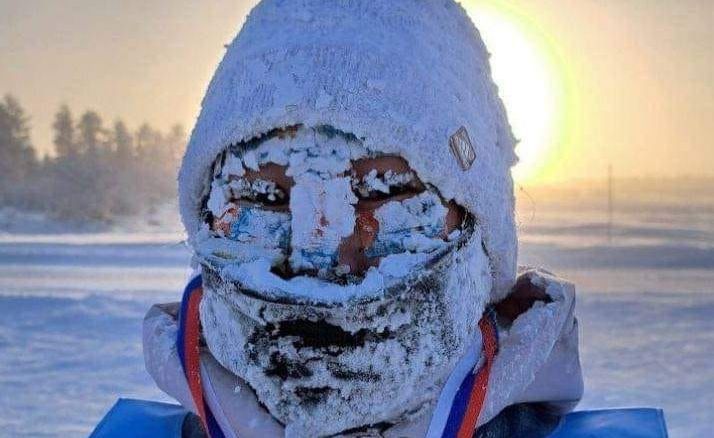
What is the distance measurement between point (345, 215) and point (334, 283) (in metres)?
0.10

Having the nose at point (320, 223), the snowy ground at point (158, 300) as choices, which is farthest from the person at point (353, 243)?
the snowy ground at point (158, 300)

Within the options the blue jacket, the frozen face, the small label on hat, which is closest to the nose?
the frozen face

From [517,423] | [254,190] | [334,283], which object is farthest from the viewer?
[517,423]

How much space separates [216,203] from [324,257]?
24 centimetres

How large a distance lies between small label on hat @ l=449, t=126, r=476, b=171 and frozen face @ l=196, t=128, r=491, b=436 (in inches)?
2.8

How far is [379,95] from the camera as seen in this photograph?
4.18 ft

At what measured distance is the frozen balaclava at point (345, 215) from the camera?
1.18 meters

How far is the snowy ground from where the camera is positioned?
363 centimetres

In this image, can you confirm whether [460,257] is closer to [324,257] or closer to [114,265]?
[324,257]

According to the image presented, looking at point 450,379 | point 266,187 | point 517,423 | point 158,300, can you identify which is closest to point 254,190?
point 266,187

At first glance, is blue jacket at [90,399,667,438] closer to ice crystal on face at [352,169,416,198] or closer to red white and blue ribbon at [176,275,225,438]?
red white and blue ribbon at [176,275,225,438]

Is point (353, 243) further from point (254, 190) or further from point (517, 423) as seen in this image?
point (517, 423)

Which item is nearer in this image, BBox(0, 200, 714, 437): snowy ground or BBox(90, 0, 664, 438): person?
BBox(90, 0, 664, 438): person

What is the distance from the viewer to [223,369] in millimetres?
1364
